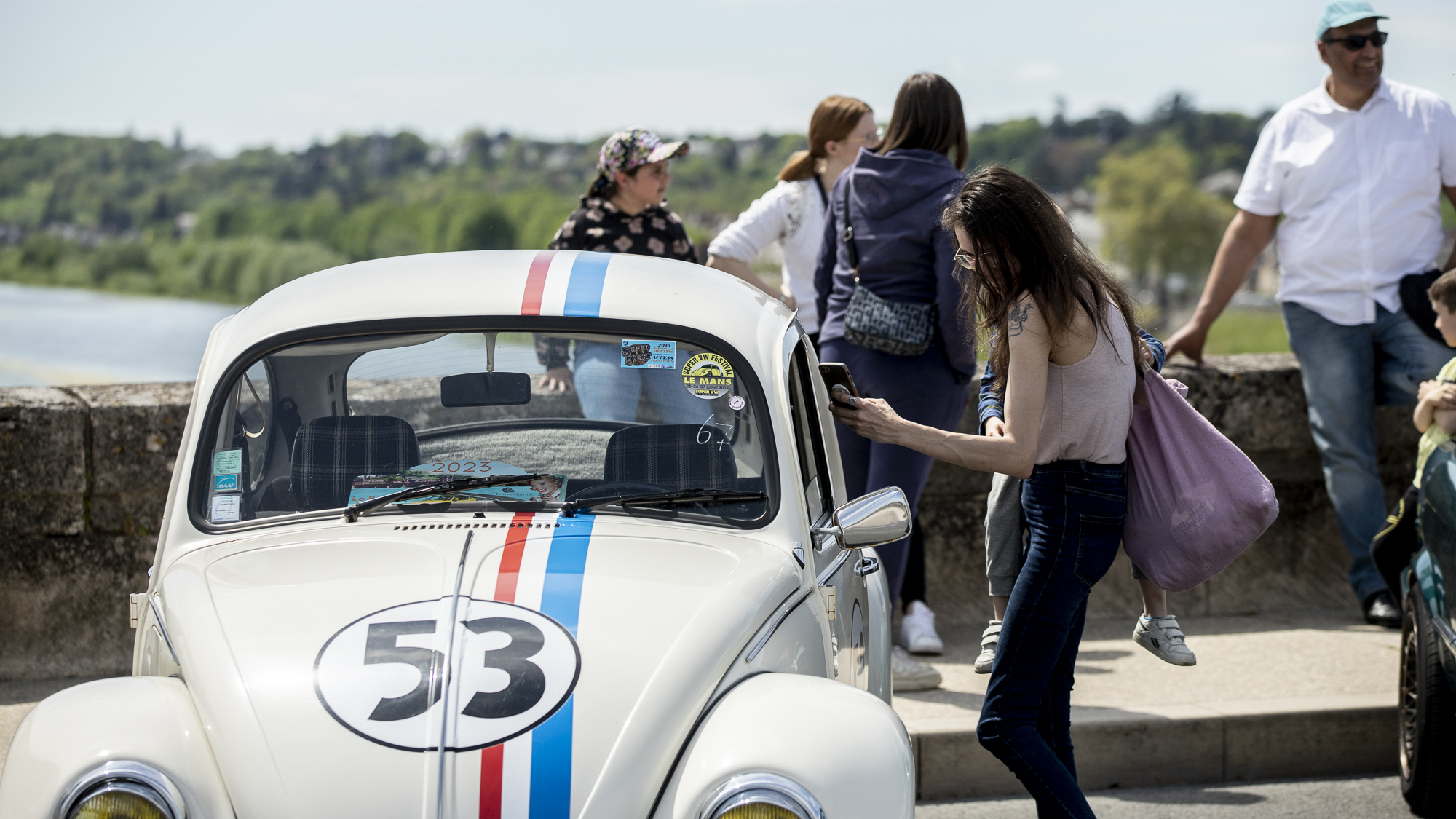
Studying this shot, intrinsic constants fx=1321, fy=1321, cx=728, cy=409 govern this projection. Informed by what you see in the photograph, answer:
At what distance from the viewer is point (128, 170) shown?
6594cm

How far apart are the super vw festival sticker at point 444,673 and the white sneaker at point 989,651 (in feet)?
4.23

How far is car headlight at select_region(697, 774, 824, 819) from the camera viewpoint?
228 centimetres

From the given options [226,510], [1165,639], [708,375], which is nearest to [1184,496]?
[1165,639]

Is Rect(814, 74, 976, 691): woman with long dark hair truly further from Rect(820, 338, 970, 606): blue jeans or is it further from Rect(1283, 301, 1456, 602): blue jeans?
Rect(1283, 301, 1456, 602): blue jeans

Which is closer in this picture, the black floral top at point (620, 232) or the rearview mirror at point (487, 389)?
the rearview mirror at point (487, 389)

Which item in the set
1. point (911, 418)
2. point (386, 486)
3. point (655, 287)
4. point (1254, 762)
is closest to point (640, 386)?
point (655, 287)

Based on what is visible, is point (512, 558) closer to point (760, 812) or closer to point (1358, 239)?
point (760, 812)

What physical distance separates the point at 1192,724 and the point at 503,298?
303 cm

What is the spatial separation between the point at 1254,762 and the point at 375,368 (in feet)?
11.4

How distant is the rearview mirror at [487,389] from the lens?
333cm

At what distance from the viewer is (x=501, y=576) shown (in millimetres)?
2734

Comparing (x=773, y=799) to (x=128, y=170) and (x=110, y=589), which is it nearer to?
(x=110, y=589)

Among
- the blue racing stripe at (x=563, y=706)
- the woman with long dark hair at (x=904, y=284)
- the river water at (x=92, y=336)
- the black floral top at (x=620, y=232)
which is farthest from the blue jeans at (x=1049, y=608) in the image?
the river water at (x=92, y=336)

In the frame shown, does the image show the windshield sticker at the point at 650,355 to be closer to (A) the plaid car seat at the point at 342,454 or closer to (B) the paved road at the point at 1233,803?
(A) the plaid car seat at the point at 342,454
